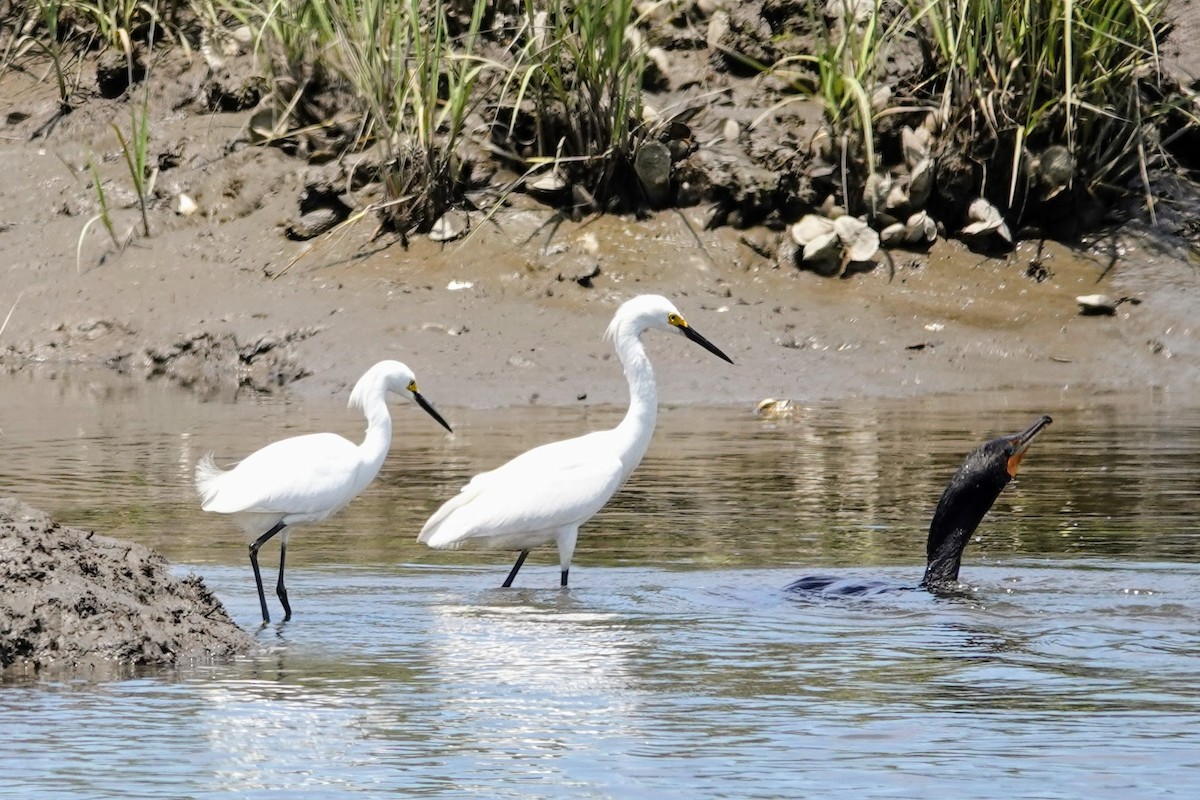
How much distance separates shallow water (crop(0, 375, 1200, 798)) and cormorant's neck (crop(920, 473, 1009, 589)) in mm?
147

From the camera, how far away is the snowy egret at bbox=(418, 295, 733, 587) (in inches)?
305

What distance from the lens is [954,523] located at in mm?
7355

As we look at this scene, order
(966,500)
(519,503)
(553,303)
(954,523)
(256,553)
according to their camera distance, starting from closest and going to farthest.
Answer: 1. (256,553)
2. (954,523)
3. (966,500)
4. (519,503)
5. (553,303)

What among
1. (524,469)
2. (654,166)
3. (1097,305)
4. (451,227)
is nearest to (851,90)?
(654,166)

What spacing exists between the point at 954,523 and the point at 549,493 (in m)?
1.62

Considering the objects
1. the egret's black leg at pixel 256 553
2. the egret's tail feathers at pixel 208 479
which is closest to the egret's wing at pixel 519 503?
the egret's black leg at pixel 256 553

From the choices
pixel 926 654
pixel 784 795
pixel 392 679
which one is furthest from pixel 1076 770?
pixel 392 679

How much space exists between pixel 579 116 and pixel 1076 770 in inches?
390

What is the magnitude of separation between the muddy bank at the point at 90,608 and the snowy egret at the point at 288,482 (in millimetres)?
823

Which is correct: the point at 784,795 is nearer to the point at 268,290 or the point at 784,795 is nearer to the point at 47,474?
the point at 47,474

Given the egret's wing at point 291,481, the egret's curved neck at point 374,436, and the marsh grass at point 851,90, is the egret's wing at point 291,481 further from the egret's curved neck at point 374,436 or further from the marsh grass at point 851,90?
the marsh grass at point 851,90

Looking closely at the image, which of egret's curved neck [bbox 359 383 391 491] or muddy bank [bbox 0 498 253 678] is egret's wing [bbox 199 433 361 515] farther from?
muddy bank [bbox 0 498 253 678]

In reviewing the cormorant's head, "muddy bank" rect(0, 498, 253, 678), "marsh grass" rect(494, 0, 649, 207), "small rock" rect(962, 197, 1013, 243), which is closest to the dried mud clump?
"marsh grass" rect(494, 0, 649, 207)

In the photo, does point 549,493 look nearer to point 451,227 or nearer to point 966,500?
point 966,500
